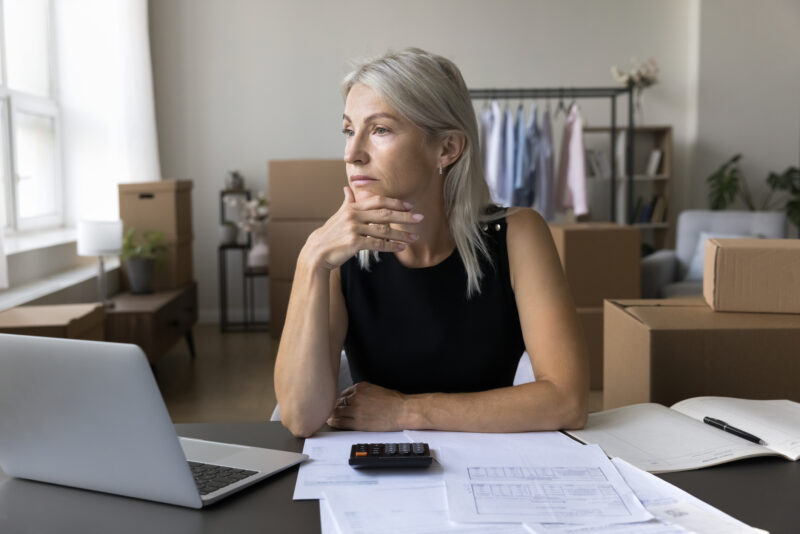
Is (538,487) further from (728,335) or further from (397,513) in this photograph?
(728,335)

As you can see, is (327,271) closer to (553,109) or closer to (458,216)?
(458,216)

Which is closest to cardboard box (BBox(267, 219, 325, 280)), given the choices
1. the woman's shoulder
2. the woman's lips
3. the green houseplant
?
the green houseplant

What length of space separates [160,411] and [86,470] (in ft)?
0.53

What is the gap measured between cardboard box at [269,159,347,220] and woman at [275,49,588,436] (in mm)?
4194

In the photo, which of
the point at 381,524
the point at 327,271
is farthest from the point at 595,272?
the point at 381,524

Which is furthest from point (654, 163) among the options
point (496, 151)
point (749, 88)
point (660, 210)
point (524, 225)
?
point (524, 225)

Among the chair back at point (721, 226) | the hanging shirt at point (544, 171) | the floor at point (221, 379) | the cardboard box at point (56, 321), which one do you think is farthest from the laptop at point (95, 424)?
the chair back at point (721, 226)

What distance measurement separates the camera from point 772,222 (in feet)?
18.0

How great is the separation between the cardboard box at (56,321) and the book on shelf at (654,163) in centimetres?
455

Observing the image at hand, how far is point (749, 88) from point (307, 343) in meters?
6.12

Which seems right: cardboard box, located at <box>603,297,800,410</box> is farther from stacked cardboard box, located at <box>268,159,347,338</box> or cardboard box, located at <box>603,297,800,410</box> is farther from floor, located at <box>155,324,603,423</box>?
stacked cardboard box, located at <box>268,159,347,338</box>

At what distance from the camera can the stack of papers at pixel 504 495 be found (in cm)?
90

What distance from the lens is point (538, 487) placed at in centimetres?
100

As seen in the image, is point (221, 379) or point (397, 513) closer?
point (397, 513)
